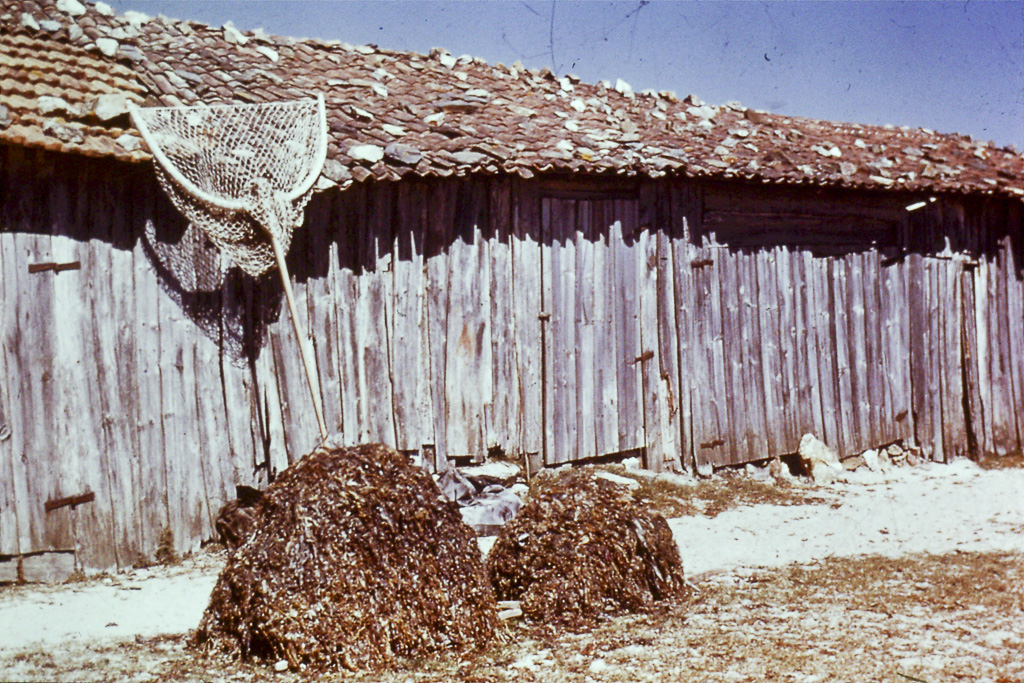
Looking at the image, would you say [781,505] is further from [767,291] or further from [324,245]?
[324,245]

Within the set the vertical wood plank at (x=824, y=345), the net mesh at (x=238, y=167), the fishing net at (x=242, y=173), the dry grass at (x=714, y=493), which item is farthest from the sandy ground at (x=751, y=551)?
the net mesh at (x=238, y=167)

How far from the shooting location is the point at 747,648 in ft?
13.3

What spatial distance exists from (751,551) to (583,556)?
2007mm

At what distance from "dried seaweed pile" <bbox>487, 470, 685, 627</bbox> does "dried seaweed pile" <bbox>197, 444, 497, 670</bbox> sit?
1.38 feet

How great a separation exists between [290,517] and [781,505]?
16.3ft

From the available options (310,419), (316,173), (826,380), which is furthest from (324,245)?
(826,380)

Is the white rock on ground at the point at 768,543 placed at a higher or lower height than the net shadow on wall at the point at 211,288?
lower

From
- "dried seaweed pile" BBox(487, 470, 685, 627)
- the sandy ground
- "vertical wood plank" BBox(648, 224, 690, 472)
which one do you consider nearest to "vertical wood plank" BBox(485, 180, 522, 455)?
the sandy ground

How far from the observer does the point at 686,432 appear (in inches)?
327

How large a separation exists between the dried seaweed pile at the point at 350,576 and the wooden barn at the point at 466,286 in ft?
6.85

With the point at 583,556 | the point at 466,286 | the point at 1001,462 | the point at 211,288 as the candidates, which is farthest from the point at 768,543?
the point at 1001,462

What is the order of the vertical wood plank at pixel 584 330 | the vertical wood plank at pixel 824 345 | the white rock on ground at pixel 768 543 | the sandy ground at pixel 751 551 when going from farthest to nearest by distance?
the vertical wood plank at pixel 824 345
the vertical wood plank at pixel 584 330
the white rock on ground at pixel 768 543
the sandy ground at pixel 751 551

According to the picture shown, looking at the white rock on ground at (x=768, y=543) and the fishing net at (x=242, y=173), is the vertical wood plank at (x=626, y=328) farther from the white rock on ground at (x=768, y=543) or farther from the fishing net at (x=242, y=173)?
the fishing net at (x=242, y=173)

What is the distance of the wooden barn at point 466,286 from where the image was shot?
5613 millimetres
